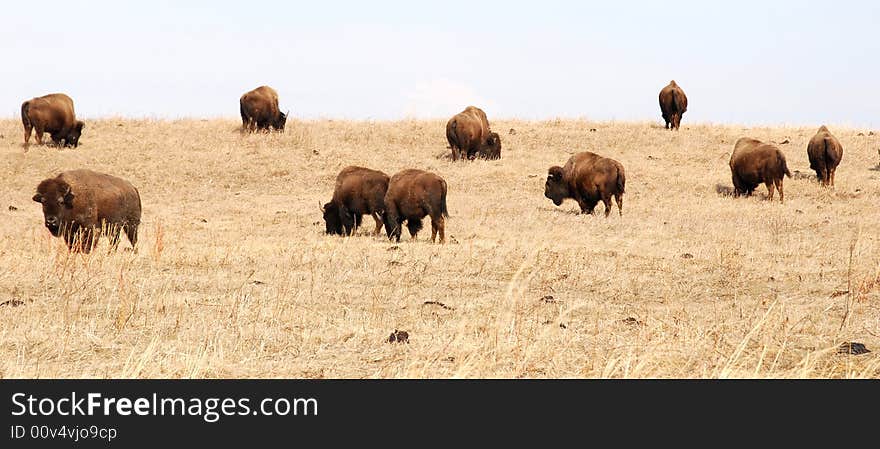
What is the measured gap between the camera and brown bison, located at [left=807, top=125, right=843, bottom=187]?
2445cm

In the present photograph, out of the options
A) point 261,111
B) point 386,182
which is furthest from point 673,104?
point 386,182

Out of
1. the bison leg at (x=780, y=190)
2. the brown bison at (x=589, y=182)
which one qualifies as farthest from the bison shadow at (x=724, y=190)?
the brown bison at (x=589, y=182)

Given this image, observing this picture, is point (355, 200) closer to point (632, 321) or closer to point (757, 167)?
point (632, 321)

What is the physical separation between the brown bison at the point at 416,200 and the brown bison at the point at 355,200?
3.12ft

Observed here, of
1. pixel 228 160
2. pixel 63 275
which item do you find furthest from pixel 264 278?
pixel 228 160

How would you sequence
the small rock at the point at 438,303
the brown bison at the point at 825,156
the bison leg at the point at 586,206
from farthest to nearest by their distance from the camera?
the brown bison at the point at 825,156 < the bison leg at the point at 586,206 < the small rock at the point at 438,303

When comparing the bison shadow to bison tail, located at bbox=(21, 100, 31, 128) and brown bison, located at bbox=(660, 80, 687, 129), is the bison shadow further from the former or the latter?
bison tail, located at bbox=(21, 100, 31, 128)

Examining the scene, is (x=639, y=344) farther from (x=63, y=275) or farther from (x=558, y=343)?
(x=63, y=275)

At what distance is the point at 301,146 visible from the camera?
29.2 metres

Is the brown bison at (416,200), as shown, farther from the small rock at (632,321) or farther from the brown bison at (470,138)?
the brown bison at (470,138)

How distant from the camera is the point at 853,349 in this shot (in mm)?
6551

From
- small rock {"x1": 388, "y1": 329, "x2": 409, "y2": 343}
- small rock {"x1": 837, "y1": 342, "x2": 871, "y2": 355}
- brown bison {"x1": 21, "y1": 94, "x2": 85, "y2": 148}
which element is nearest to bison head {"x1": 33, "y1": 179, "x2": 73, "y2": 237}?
small rock {"x1": 388, "y1": 329, "x2": 409, "y2": 343}

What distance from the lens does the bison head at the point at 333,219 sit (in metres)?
17.2
